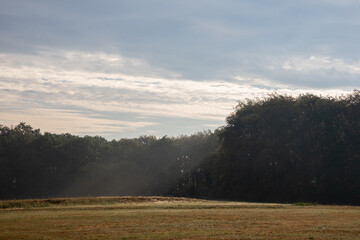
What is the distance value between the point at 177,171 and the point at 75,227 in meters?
71.7

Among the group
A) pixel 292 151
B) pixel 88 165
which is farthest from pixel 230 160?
pixel 88 165

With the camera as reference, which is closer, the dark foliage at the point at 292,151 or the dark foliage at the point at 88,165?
the dark foliage at the point at 292,151

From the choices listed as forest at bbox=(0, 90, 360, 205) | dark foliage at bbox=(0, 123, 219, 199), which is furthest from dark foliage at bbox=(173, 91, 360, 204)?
dark foliage at bbox=(0, 123, 219, 199)

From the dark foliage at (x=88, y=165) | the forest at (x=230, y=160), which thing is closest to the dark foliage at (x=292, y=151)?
the forest at (x=230, y=160)

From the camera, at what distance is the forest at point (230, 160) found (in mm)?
57281

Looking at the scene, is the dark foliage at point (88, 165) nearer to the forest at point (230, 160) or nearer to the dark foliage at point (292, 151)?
the forest at point (230, 160)

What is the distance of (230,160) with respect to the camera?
6569cm

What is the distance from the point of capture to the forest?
57281mm

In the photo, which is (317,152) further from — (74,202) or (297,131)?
(74,202)

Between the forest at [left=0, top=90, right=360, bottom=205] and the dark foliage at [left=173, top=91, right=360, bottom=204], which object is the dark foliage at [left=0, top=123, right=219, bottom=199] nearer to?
the forest at [left=0, top=90, right=360, bottom=205]

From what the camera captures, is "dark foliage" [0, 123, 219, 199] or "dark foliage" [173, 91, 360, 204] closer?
"dark foliage" [173, 91, 360, 204]

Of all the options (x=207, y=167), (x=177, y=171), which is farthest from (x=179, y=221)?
(x=177, y=171)

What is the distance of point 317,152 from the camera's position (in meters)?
58.5

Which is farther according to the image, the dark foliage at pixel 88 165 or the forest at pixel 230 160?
the dark foliage at pixel 88 165
